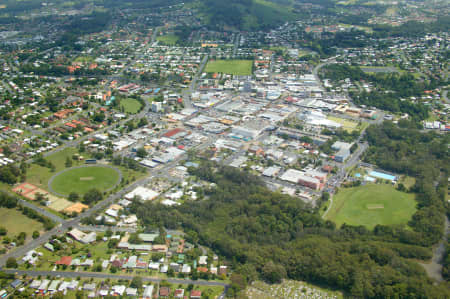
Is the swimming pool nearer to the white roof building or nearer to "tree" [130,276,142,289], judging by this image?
the white roof building

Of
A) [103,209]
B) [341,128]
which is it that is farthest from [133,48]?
[103,209]

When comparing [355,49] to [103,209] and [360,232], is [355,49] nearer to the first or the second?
[360,232]

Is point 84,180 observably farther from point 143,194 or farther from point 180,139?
point 180,139

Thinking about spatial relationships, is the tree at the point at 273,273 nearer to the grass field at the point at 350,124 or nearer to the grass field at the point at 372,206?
the grass field at the point at 372,206

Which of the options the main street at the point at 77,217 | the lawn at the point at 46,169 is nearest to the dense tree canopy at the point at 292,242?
the main street at the point at 77,217

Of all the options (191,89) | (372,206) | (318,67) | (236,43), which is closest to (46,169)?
(191,89)

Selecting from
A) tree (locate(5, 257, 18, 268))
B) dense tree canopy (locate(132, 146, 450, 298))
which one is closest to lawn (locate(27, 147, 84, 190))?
tree (locate(5, 257, 18, 268))
